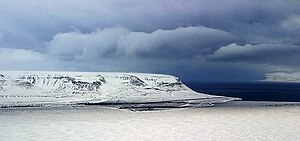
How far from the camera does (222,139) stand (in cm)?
932

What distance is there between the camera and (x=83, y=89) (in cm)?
2481

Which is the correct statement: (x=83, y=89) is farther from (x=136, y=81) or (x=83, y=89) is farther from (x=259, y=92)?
(x=259, y=92)

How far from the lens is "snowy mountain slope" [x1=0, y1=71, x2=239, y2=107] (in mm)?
22155

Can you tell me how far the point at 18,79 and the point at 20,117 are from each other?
10551 millimetres

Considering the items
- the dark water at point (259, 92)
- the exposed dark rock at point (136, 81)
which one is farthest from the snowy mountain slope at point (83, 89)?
the dark water at point (259, 92)

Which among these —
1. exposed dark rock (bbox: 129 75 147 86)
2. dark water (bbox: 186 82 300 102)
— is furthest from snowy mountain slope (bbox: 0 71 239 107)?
dark water (bbox: 186 82 300 102)

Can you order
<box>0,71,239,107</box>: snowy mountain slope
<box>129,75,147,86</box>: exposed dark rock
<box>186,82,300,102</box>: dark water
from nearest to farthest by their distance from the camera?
1. <box>0,71,239,107</box>: snowy mountain slope
2. <box>129,75,147,86</box>: exposed dark rock
3. <box>186,82,300,102</box>: dark water

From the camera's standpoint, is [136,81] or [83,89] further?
[136,81]

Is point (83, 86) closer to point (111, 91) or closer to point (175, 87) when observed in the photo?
point (111, 91)

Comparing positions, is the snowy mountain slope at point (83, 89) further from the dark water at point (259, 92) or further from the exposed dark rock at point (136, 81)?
the dark water at point (259, 92)

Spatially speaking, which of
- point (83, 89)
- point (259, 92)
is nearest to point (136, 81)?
point (83, 89)

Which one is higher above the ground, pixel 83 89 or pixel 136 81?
pixel 136 81

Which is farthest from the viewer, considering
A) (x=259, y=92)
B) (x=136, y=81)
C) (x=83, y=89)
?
(x=259, y=92)

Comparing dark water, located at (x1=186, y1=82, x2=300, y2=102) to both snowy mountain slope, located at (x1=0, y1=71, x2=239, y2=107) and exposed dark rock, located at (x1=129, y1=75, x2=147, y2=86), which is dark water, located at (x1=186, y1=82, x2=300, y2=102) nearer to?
snowy mountain slope, located at (x1=0, y1=71, x2=239, y2=107)
